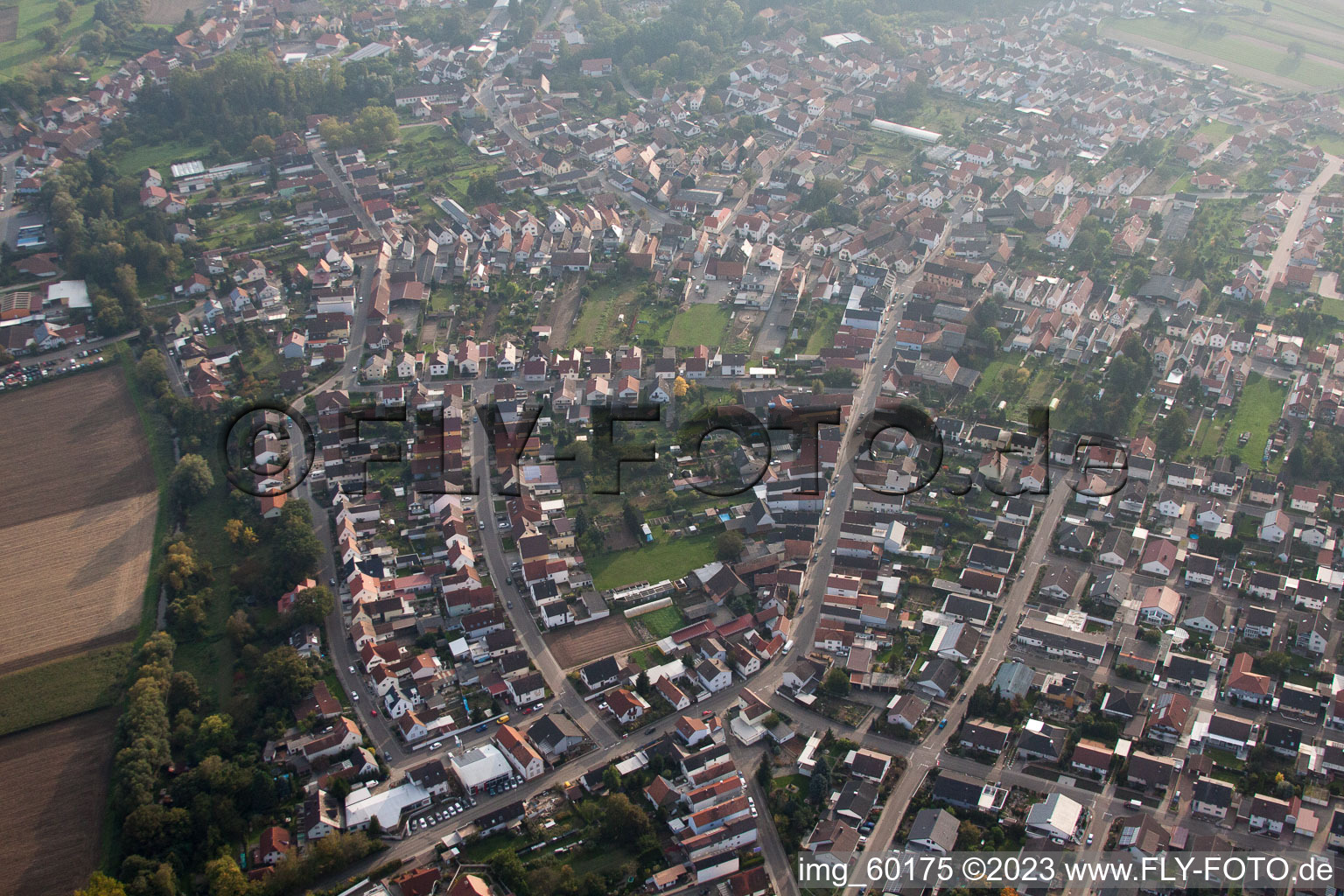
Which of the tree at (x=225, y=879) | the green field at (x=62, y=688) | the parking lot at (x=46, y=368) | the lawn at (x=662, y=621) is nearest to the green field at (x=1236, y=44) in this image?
the lawn at (x=662, y=621)

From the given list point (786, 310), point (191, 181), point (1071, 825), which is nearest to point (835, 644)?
point (1071, 825)

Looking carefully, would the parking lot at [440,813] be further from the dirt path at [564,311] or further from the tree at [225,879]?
the dirt path at [564,311]

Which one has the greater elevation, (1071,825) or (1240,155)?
(1240,155)

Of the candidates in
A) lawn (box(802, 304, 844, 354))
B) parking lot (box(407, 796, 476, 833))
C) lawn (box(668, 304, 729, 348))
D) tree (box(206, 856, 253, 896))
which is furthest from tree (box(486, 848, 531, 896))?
lawn (box(802, 304, 844, 354))

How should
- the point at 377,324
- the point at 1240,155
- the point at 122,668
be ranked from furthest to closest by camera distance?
the point at 1240,155 < the point at 377,324 < the point at 122,668

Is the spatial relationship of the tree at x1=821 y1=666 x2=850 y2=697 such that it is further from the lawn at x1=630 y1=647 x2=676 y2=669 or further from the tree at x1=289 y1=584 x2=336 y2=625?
the tree at x1=289 y1=584 x2=336 y2=625

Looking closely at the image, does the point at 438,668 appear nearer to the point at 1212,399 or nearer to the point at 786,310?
the point at 786,310
